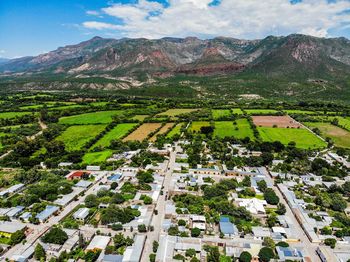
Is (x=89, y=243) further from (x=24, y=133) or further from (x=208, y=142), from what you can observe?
(x=24, y=133)

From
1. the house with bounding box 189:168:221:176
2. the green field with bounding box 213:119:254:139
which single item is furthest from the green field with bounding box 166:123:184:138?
the house with bounding box 189:168:221:176

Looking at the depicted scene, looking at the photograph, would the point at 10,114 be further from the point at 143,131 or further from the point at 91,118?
the point at 143,131

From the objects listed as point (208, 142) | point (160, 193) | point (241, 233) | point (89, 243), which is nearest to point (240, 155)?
point (208, 142)

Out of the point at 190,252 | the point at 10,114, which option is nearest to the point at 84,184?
the point at 190,252

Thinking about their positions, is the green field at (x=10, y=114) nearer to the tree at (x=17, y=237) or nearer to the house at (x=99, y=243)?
the tree at (x=17, y=237)

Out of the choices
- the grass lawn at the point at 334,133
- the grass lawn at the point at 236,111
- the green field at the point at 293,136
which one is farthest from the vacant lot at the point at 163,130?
the grass lawn at the point at 334,133
